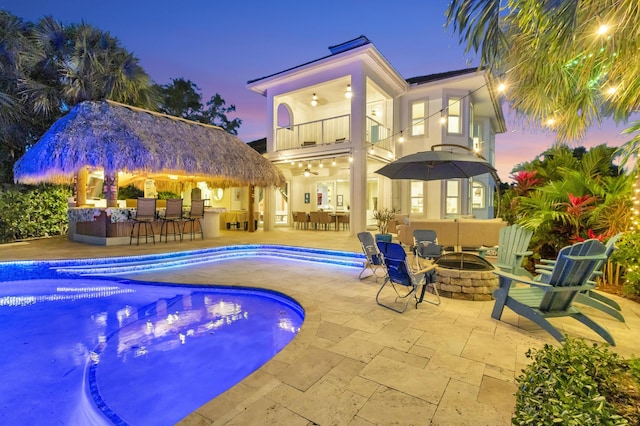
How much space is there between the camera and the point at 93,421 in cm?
242

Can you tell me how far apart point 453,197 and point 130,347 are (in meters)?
13.3

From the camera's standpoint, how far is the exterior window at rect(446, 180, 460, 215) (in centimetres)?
1387

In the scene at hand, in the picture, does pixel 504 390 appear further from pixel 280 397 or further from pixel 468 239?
pixel 468 239

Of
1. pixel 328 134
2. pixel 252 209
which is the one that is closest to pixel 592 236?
pixel 328 134

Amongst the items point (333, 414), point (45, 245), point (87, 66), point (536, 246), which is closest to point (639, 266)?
point (536, 246)

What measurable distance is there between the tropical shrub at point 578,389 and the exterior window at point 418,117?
1347cm

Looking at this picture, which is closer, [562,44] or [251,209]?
[562,44]

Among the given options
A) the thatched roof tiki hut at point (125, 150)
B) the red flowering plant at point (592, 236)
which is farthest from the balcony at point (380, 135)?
the red flowering plant at point (592, 236)

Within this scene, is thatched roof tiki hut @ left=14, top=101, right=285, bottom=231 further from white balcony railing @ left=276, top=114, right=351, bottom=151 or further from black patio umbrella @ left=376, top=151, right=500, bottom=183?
black patio umbrella @ left=376, top=151, right=500, bottom=183

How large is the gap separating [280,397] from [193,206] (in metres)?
10.4

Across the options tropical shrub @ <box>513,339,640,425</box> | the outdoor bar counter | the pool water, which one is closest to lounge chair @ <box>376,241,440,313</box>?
the pool water

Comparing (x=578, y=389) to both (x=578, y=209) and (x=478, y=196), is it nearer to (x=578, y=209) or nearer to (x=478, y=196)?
(x=578, y=209)

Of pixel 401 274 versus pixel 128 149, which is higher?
pixel 128 149

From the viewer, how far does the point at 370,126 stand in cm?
1494
